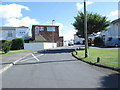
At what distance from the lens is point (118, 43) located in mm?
40719

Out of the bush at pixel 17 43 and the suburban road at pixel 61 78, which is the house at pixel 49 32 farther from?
the suburban road at pixel 61 78

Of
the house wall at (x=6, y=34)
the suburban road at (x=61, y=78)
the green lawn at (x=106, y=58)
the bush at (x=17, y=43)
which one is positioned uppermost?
the house wall at (x=6, y=34)

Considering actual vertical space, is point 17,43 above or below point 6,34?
below

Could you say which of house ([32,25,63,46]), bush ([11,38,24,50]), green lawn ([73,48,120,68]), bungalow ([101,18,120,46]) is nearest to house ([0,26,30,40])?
house ([32,25,63,46])

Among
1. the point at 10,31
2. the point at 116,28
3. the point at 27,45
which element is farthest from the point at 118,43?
the point at 10,31

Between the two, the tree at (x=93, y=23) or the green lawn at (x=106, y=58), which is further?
the tree at (x=93, y=23)

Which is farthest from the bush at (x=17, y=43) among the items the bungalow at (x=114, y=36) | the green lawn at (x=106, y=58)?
the green lawn at (x=106, y=58)

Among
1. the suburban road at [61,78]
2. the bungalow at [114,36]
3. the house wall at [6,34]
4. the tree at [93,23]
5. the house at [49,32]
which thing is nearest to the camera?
the suburban road at [61,78]

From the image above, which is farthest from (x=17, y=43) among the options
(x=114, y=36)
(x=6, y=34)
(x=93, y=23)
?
(x=114, y=36)

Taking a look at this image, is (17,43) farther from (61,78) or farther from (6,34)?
(61,78)

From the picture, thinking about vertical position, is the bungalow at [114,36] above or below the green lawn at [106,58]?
above

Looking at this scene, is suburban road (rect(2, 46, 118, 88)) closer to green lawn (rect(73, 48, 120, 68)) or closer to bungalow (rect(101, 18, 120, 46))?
green lawn (rect(73, 48, 120, 68))

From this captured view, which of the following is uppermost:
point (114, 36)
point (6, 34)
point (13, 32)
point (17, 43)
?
point (13, 32)

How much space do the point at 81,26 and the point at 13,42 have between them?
20.0m
